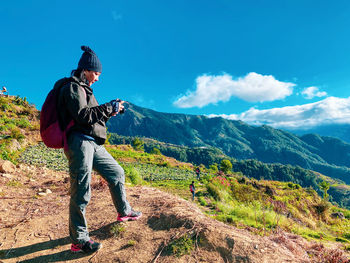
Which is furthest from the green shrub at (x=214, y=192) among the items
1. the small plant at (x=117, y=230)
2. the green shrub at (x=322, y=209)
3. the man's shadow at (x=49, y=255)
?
the green shrub at (x=322, y=209)

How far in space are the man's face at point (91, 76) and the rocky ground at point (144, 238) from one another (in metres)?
2.36

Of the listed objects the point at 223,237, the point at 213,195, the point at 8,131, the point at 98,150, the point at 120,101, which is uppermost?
the point at 8,131

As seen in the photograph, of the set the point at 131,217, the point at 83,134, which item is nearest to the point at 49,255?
the point at 131,217

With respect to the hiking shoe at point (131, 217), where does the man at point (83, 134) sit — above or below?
above

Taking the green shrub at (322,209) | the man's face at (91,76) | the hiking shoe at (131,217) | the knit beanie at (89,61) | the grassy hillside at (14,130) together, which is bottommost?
the green shrub at (322,209)

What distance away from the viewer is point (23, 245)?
3.01m

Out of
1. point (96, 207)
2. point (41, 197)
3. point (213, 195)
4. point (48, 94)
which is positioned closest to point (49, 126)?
point (48, 94)

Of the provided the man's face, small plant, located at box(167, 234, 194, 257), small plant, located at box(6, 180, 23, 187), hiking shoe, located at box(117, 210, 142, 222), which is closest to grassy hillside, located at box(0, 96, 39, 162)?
small plant, located at box(6, 180, 23, 187)

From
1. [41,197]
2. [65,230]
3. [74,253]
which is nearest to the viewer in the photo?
[74,253]

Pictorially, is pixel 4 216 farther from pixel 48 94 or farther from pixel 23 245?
pixel 48 94

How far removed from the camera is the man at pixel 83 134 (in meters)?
2.52

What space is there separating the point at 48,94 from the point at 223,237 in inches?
122

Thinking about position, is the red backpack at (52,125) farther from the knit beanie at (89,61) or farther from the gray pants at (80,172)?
the knit beanie at (89,61)

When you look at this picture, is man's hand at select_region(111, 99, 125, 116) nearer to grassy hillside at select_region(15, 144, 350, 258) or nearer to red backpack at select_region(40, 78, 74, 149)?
red backpack at select_region(40, 78, 74, 149)
